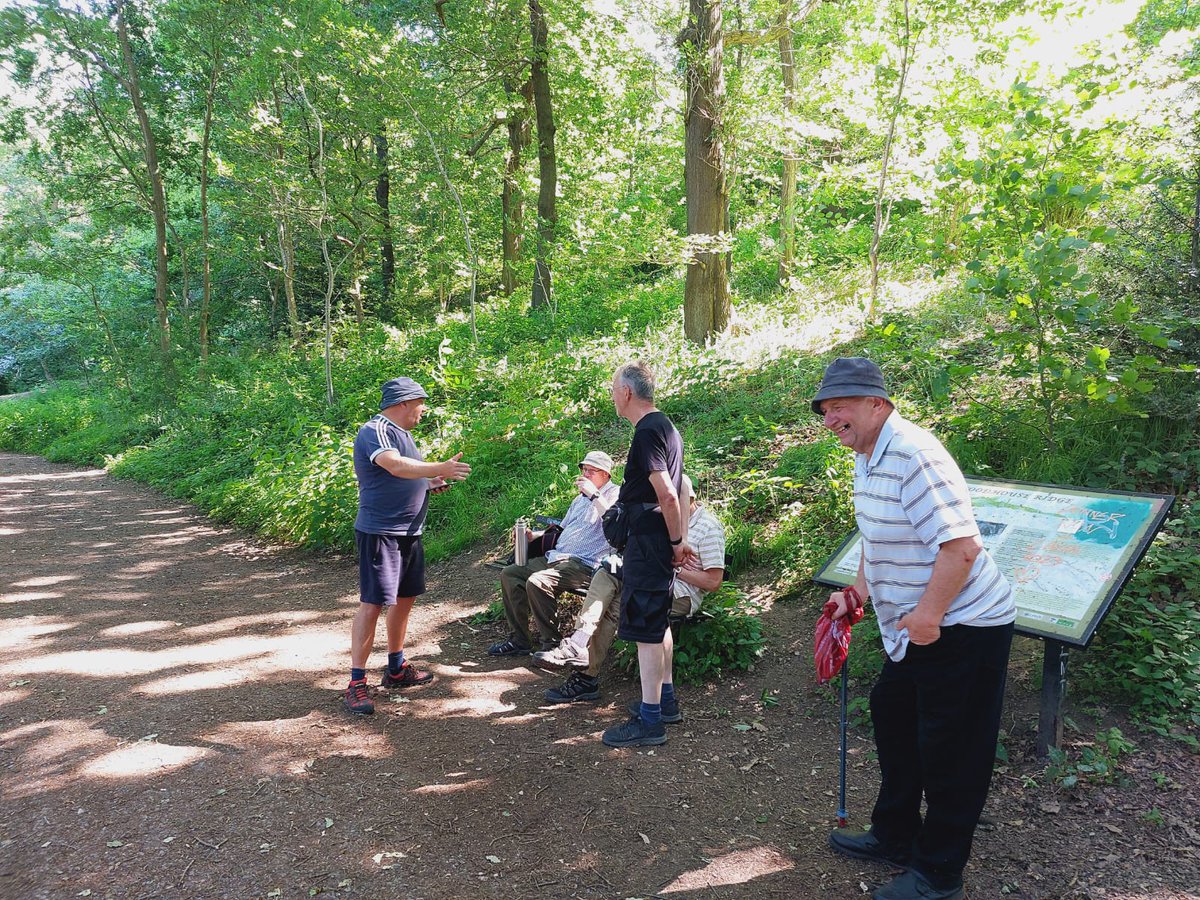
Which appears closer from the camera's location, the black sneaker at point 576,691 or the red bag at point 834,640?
the red bag at point 834,640

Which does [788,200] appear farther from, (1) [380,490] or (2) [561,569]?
(1) [380,490]

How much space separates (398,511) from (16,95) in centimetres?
1990

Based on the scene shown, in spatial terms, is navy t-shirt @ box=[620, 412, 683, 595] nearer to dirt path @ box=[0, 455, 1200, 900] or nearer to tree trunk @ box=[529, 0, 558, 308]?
dirt path @ box=[0, 455, 1200, 900]

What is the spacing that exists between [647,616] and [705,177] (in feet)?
27.0

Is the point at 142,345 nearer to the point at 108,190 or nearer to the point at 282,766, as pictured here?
the point at 108,190

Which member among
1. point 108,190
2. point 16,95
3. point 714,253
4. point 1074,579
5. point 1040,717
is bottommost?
point 1040,717

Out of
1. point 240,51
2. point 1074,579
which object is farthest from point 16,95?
point 1074,579

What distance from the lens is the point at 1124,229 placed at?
5297 millimetres

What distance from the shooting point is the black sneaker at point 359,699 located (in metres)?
4.51

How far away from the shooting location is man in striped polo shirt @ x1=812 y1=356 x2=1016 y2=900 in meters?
2.45

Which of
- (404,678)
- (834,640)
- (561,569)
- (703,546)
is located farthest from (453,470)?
(834,640)

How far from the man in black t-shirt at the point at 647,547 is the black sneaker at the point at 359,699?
1471mm

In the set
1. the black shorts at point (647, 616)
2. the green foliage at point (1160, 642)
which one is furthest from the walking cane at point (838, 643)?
the green foliage at point (1160, 642)

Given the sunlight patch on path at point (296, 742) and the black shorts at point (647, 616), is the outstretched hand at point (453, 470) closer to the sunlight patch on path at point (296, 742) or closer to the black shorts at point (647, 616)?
the black shorts at point (647, 616)
